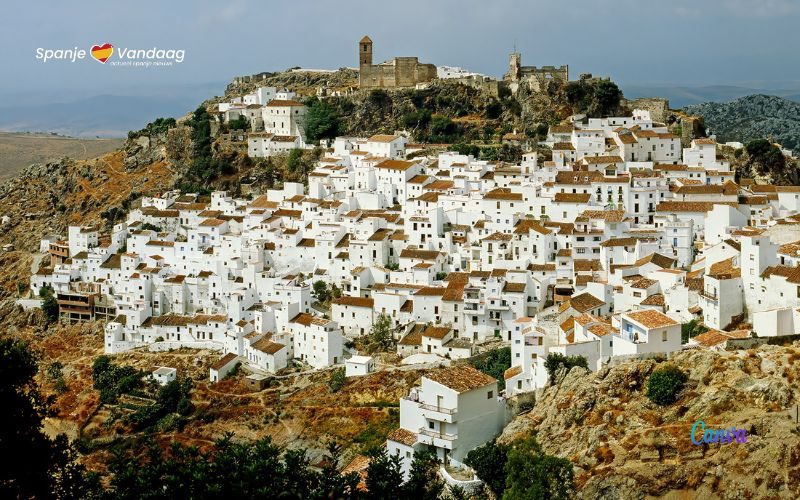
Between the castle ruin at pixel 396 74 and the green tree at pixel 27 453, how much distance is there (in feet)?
145

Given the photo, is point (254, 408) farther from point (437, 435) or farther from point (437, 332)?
point (437, 435)

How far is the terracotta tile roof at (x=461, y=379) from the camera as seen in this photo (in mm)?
24272

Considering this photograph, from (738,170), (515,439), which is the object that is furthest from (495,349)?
(738,170)

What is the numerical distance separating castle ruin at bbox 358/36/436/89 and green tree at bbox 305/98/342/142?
5000 millimetres

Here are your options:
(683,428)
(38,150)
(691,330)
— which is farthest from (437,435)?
(38,150)

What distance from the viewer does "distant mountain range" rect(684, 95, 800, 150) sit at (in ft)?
250

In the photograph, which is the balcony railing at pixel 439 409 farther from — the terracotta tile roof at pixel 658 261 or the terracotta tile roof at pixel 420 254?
the terracotta tile roof at pixel 420 254

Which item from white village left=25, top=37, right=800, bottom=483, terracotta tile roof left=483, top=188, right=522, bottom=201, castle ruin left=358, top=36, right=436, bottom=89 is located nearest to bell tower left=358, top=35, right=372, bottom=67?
castle ruin left=358, top=36, right=436, bottom=89

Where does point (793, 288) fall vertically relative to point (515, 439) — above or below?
above

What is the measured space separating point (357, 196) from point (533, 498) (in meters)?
27.7

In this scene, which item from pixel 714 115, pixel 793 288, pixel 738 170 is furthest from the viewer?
pixel 714 115

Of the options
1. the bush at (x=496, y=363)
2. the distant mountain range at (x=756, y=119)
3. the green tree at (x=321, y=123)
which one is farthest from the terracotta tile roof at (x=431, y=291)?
the distant mountain range at (x=756, y=119)

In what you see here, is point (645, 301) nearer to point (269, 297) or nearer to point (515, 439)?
point (515, 439)

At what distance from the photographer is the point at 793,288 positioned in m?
26.7
